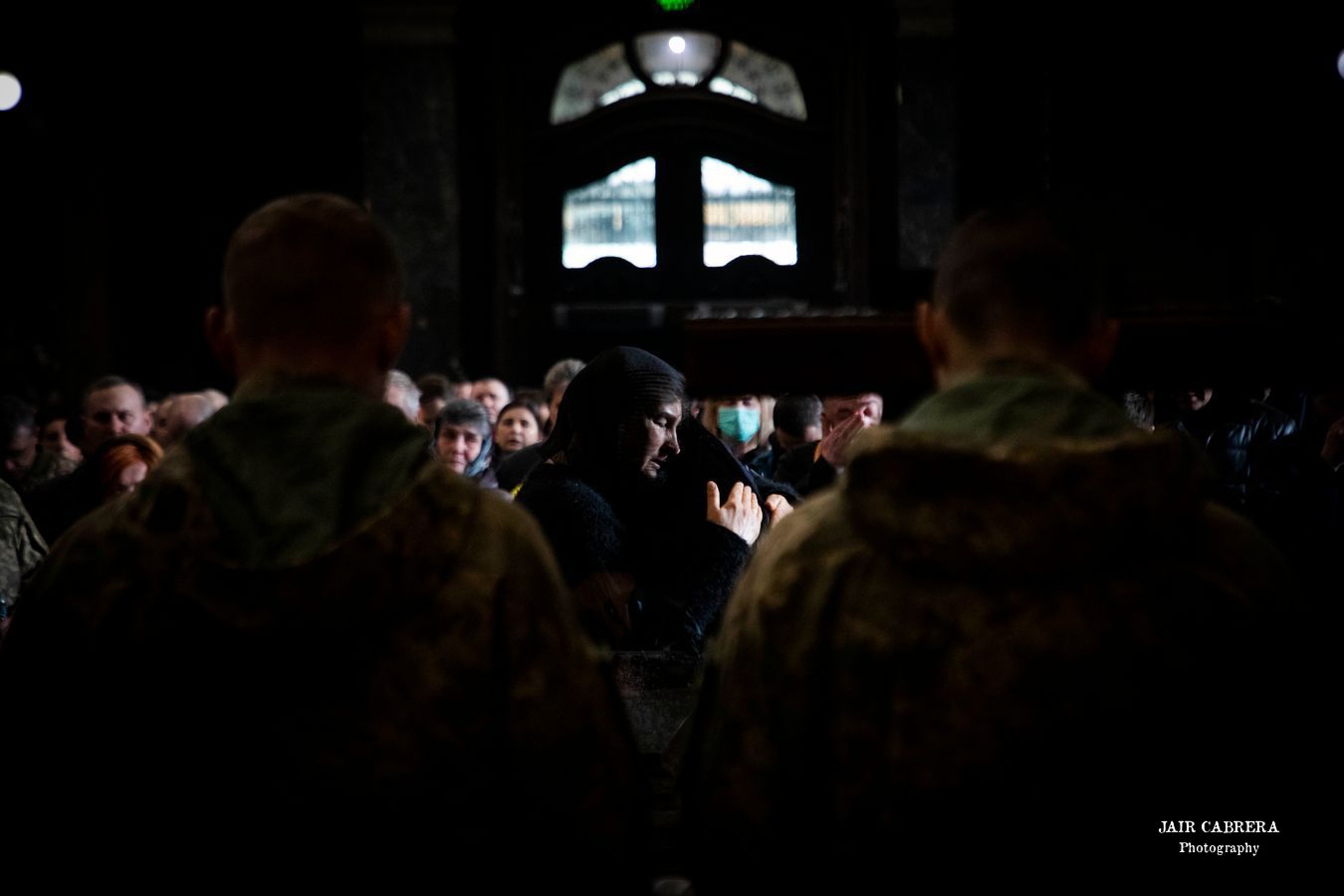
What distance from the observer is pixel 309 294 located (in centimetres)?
204

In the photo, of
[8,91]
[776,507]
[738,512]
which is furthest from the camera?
[8,91]

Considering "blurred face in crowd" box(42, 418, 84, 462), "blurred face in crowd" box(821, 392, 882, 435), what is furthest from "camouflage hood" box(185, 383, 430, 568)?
"blurred face in crowd" box(42, 418, 84, 462)

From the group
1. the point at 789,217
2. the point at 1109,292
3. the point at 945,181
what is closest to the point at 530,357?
the point at 789,217

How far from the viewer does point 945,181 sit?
10.5m

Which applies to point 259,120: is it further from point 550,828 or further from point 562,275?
point 550,828

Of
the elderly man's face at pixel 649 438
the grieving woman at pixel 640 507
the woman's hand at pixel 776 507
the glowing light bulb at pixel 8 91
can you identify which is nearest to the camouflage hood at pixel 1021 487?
the grieving woman at pixel 640 507

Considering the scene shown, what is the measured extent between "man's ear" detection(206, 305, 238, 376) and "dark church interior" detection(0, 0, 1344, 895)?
7718mm

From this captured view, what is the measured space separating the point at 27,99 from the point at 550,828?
10163 mm

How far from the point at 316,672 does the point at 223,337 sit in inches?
19.5

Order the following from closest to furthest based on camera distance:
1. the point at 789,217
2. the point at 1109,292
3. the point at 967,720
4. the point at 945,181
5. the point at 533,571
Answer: the point at 967,720
the point at 533,571
the point at 1109,292
the point at 945,181
the point at 789,217

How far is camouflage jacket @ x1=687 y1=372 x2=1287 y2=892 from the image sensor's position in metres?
1.85

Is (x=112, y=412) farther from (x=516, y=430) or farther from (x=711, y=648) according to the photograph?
(x=711, y=648)

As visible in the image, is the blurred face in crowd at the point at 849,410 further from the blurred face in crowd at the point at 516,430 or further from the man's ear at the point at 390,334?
the man's ear at the point at 390,334

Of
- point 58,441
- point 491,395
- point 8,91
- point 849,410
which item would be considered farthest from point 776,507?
point 8,91
